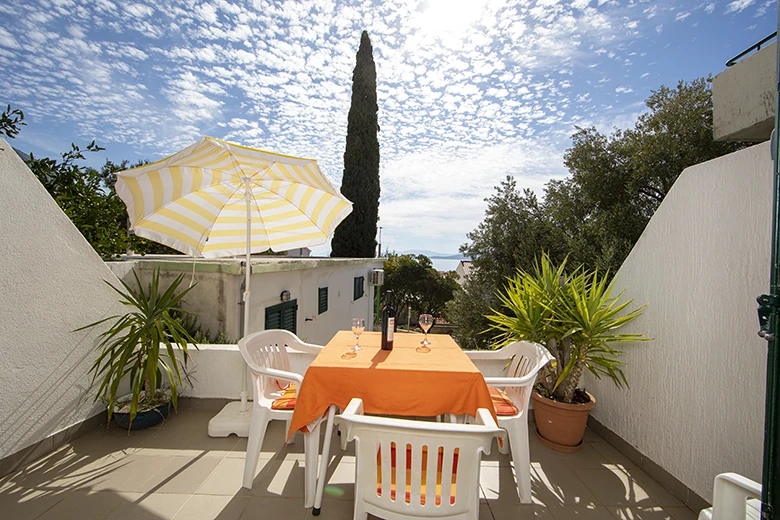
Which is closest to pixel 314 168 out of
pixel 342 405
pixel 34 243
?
pixel 342 405

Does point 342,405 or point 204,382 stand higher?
point 342,405

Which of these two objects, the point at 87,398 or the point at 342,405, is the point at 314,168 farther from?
the point at 87,398

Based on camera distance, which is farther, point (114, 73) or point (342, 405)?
point (114, 73)

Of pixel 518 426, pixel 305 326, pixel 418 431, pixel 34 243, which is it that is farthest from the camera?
pixel 305 326

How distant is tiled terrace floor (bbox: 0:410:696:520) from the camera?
220 centimetres

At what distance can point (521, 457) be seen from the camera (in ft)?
7.82

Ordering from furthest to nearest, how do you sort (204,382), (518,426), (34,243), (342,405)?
(204,382) < (34,243) < (518,426) < (342,405)

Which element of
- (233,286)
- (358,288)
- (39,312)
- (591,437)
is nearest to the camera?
(39,312)

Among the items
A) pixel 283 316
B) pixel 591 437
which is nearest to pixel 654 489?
pixel 591 437

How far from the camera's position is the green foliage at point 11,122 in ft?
10.9

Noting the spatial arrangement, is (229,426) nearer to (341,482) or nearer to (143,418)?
(143,418)

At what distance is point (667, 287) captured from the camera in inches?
107

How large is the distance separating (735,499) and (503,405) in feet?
4.16

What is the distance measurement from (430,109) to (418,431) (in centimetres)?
652
